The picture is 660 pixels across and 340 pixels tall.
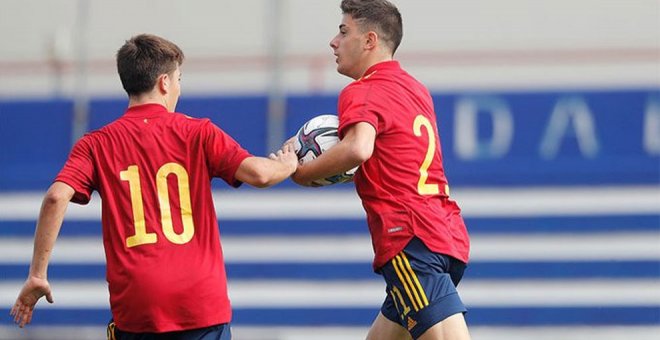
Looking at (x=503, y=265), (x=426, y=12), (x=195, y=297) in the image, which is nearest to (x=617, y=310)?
(x=503, y=265)

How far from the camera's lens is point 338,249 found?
348 inches

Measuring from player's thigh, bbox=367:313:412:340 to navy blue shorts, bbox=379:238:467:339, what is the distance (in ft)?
0.83

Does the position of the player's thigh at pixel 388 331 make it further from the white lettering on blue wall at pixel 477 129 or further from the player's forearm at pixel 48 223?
the white lettering on blue wall at pixel 477 129

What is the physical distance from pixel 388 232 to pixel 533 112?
13.6 ft

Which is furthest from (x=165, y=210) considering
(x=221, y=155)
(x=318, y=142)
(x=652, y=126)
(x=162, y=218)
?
(x=652, y=126)

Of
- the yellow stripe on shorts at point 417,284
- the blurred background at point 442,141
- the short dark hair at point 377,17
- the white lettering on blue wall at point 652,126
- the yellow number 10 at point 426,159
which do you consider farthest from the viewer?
the blurred background at point 442,141

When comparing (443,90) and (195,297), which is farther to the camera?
(443,90)

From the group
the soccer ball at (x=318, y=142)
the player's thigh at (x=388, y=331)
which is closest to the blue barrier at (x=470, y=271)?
the player's thigh at (x=388, y=331)

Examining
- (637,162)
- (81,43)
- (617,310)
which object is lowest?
(617,310)

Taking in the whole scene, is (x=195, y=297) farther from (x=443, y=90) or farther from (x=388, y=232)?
(x=443, y=90)

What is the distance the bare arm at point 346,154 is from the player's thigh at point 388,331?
705 millimetres

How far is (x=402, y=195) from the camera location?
4766mm

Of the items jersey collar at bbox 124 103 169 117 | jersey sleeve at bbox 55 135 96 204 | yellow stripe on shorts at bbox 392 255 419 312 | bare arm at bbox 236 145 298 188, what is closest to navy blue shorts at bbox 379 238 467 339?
yellow stripe on shorts at bbox 392 255 419 312

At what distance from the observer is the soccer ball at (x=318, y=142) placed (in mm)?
4945
